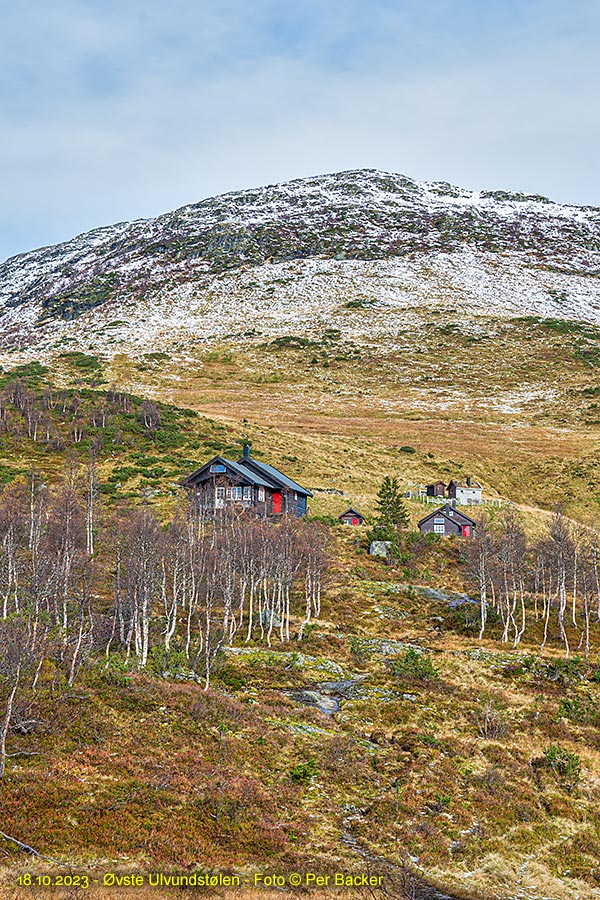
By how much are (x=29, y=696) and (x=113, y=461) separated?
54.4 m

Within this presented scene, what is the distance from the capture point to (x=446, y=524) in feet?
218

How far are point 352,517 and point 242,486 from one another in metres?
12.9

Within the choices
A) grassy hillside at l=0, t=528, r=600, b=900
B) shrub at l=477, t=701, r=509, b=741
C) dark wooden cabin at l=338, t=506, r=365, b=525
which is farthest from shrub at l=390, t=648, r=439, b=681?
dark wooden cabin at l=338, t=506, r=365, b=525

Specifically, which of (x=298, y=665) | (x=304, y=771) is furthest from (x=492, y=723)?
(x=304, y=771)

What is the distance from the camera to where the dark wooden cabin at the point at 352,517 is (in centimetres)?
6644

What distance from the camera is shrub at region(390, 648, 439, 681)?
33281mm

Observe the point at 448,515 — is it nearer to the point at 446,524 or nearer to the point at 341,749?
the point at 446,524

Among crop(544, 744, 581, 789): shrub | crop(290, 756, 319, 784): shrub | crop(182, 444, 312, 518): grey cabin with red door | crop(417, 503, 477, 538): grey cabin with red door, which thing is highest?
crop(182, 444, 312, 518): grey cabin with red door

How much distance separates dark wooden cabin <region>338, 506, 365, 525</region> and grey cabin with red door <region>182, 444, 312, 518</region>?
560 cm

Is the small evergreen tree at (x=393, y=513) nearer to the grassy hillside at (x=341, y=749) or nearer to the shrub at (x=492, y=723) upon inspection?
the grassy hillside at (x=341, y=749)

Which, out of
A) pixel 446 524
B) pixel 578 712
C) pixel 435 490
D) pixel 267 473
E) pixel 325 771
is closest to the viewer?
pixel 325 771

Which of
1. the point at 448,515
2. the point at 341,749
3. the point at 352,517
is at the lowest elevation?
the point at 341,749

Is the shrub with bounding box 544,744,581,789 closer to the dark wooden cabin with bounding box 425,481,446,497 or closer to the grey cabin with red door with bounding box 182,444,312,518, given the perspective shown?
the grey cabin with red door with bounding box 182,444,312,518

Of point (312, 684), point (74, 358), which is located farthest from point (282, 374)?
point (312, 684)
